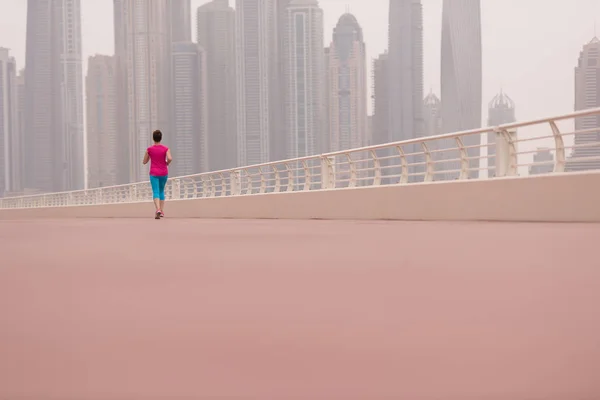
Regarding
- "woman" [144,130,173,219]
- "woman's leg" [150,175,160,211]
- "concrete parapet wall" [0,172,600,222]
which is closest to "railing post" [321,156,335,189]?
"concrete parapet wall" [0,172,600,222]

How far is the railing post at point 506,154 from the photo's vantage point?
14445mm

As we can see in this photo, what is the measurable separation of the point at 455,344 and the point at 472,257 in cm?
377

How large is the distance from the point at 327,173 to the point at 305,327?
1701 centimetres

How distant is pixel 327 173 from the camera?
2064 cm

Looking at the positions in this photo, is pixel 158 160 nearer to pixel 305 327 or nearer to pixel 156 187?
pixel 156 187

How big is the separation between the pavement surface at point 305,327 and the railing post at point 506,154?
7.32m

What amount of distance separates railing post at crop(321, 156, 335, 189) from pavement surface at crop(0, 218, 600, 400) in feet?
42.8

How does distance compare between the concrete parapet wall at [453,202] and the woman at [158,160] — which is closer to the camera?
the concrete parapet wall at [453,202]

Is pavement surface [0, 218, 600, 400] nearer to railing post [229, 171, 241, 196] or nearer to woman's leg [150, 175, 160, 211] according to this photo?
woman's leg [150, 175, 160, 211]

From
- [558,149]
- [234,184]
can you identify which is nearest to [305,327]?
[558,149]

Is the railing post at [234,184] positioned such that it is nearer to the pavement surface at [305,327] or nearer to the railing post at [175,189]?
the railing post at [175,189]

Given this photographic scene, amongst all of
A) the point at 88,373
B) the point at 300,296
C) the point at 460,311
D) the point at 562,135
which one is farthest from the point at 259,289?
the point at 562,135

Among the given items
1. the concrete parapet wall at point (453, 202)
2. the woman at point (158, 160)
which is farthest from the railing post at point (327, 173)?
the woman at point (158, 160)

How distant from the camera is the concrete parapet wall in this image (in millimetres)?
12250
